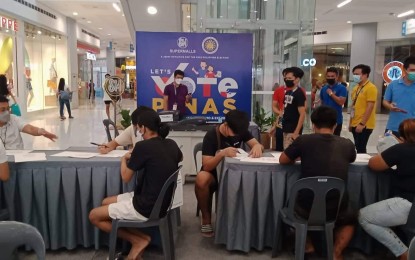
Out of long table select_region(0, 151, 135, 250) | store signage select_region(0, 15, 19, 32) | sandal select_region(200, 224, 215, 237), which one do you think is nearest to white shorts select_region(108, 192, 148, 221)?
long table select_region(0, 151, 135, 250)

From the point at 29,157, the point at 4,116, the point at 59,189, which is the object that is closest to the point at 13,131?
the point at 4,116

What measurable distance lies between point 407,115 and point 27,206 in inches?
150

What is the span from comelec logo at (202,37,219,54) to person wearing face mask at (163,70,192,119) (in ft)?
1.68

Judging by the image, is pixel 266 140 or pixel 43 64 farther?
pixel 43 64

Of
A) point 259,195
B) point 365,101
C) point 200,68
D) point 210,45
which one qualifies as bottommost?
point 259,195

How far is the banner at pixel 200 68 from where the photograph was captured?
17.8ft

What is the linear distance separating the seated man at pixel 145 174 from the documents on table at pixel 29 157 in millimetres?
614

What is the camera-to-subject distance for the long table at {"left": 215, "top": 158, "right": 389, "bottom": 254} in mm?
2881

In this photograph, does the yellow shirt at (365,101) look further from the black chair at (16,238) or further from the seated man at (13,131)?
the black chair at (16,238)

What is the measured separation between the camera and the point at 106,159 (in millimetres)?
2920

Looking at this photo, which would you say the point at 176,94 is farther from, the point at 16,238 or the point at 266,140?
the point at 16,238

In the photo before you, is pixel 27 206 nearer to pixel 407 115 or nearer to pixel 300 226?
pixel 300 226

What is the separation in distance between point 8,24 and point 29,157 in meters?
9.60

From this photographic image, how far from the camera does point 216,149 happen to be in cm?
323
